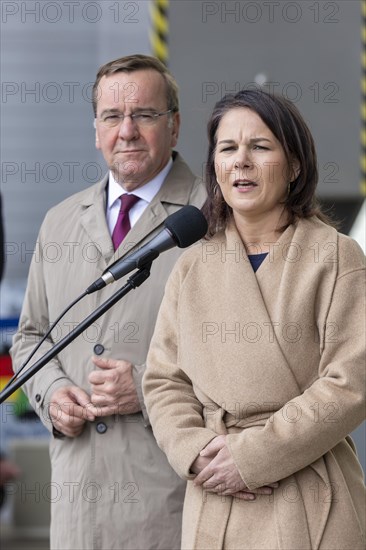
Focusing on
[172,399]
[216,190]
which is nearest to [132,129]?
[216,190]

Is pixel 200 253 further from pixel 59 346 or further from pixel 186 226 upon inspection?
pixel 59 346

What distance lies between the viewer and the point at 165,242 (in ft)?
8.07

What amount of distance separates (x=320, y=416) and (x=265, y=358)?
167 mm

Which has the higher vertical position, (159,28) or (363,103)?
(159,28)

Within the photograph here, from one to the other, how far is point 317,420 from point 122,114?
1.10 metres

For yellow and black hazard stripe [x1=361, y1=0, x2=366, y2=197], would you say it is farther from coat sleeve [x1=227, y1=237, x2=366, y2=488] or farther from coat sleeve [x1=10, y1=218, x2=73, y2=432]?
coat sleeve [x1=227, y1=237, x2=366, y2=488]

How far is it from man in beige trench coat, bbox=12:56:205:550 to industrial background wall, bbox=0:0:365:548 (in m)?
2.05

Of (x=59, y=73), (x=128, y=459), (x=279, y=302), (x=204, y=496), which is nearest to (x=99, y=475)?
(x=128, y=459)

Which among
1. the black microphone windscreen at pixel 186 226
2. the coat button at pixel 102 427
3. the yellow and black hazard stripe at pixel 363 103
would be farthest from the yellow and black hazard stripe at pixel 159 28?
the black microphone windscreen at pixel 186 226

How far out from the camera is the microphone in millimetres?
2408

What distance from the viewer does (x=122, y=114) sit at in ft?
10.4

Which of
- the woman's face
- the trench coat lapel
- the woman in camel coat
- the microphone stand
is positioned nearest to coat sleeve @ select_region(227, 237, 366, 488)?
the woman in camel coat

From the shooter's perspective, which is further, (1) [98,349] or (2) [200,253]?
(1) [98,349]

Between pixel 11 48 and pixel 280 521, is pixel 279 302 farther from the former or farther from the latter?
pixel 11 48
